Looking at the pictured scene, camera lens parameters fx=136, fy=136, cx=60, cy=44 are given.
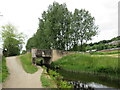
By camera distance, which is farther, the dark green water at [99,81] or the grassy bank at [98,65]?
the grassy bank at [98,65]

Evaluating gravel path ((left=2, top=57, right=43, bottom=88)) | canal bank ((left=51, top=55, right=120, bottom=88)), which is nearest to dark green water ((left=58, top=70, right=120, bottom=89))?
canal bank ((left=51, top=55, right=120, bottom=88))

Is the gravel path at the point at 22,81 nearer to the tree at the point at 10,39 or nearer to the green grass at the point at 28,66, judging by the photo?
the green grass at the point at 28,66

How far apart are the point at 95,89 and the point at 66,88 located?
11.4 ft

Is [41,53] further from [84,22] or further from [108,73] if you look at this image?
[108,73]

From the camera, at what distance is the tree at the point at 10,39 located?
128ft

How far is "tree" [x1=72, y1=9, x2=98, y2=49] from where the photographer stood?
33.7 metres

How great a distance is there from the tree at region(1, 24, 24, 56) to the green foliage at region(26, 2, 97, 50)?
979cm

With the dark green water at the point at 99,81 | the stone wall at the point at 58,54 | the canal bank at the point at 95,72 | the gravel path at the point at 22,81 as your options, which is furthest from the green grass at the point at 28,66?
the stone wall at the point at 58,54

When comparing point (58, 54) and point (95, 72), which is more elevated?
point (58, 54)

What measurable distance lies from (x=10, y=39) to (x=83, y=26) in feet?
69.0

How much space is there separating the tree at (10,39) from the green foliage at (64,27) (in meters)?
9.79

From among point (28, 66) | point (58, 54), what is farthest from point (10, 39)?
point (28, 66)

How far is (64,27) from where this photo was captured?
32.9 metres

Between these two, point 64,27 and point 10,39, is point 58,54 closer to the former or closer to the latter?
point 64,27
